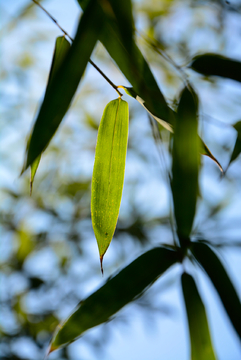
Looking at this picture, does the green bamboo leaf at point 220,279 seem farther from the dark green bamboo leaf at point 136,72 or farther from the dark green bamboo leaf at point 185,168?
the dark green bamboo leaf at point 136,72

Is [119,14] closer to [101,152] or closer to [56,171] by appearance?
[101,152]

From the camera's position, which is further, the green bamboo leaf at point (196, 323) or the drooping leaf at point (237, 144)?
the drooping leaf at point (237, 144)

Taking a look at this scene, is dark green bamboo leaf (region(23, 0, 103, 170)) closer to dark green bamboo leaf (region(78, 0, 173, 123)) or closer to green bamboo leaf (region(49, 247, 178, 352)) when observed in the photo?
dark green bamboo leaf (region(78, 0, 173, 123))

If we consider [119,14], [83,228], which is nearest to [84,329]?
[119,14]

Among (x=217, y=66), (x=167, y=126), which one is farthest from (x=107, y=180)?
(x=217, y=66)

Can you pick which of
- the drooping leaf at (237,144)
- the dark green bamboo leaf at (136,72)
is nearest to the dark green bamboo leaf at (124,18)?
the dark green bamboo leaf at (136,72)
